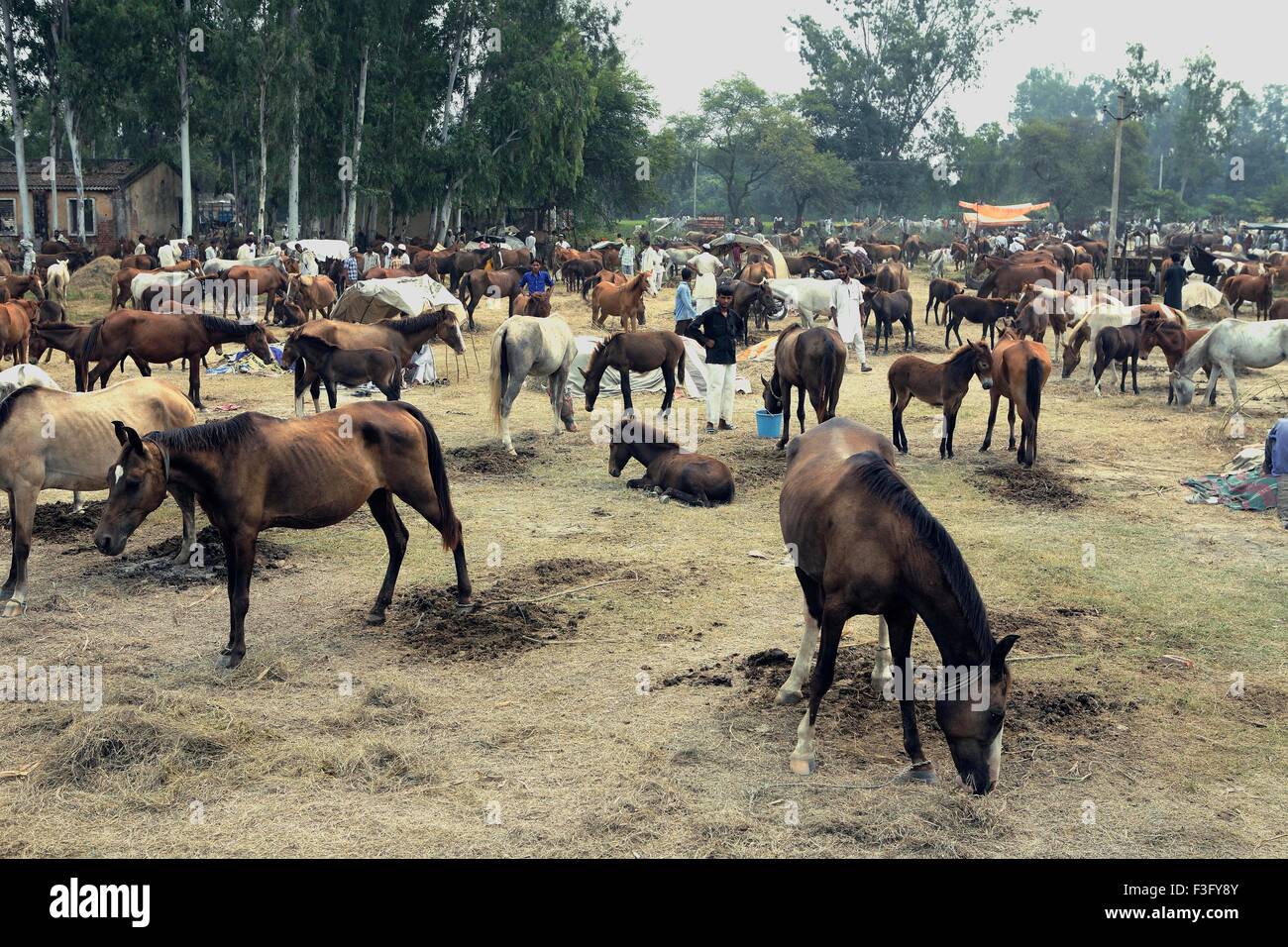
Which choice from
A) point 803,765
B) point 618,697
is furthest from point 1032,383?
point 803,765

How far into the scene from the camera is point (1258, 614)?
30.5ft

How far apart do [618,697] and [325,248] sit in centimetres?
3136

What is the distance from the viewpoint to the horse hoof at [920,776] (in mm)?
6406

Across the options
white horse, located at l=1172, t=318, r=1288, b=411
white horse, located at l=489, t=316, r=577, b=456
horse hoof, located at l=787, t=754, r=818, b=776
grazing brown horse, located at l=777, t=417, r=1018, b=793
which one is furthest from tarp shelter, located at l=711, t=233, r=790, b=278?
horse hoof, located at l=787, t=754, r=818, b=776

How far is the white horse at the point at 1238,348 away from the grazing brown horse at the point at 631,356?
809cm

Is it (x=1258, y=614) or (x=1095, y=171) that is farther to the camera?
(x=1095, y=171)

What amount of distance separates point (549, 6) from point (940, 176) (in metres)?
47.0

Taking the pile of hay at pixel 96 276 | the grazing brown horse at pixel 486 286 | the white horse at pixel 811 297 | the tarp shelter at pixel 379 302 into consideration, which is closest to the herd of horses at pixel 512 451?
the tarp shelter at pixel 379 302

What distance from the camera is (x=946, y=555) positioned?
6098 millimetres

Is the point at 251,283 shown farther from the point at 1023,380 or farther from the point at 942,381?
the point at 1023,380

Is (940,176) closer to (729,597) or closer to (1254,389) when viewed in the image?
(1254,389)

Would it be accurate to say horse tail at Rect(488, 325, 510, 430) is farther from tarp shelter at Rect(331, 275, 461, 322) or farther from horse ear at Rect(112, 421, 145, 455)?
horse ear at Rect(112, 421, 145, 455)

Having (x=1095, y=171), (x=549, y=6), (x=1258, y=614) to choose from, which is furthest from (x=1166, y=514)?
(x=1095, y=171)

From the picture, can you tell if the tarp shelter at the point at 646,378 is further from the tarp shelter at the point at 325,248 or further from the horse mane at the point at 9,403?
the tarp shelter at the point at 325,248
